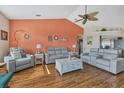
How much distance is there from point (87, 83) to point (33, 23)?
464 centimetres

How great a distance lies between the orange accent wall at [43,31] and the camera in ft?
21.0

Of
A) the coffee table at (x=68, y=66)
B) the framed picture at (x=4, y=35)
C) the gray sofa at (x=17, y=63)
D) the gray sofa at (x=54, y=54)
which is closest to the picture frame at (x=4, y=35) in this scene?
the framed picture at (x=4, y=35)

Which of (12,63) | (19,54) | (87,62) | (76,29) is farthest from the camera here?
(76,29)

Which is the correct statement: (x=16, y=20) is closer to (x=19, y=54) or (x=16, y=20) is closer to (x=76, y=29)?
(x=19, y=54)

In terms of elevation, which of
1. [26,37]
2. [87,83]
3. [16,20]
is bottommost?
[87,83]

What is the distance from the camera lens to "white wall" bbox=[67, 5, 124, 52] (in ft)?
12.6

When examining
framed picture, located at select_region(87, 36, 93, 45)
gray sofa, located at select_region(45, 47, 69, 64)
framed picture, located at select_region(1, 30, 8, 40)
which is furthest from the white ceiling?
framed picture, located at select_region(87, 36, 93, 45)

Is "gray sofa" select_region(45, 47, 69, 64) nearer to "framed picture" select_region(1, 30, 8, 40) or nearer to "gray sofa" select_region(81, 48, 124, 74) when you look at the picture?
"gray sofa" select_region(81, 48, 124, 74)

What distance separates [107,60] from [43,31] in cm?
380

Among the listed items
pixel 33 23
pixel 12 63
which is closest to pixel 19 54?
pixel 12 63

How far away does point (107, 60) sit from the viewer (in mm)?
4562

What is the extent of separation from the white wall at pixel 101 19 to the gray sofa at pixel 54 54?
4.35 feet

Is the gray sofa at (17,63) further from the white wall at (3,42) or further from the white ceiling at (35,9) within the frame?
the white ceiling at (35,9)
